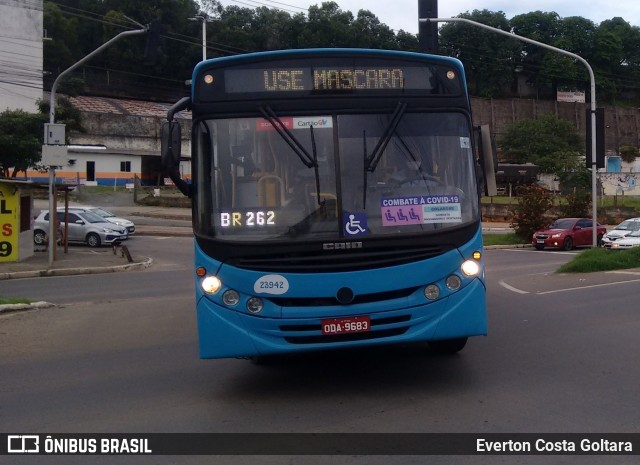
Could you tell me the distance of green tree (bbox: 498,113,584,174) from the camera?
247 ft

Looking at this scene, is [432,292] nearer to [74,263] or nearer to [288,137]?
[288,137]

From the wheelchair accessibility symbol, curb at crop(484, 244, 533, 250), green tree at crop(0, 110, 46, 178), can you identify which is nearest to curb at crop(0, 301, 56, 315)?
the wheelchair accessibility symbol

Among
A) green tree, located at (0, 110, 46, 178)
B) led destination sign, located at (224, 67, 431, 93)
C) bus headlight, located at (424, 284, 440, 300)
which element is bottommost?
bus headlight, located at (424, 284, 440, 300)

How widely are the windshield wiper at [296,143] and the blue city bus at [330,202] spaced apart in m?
0.01

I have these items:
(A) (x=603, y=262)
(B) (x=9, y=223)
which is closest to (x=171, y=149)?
(A) (x=603, y=262)

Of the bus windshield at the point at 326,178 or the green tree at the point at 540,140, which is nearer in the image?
the bus windshield at the point at 326,178

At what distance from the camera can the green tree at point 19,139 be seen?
38469 millimetres

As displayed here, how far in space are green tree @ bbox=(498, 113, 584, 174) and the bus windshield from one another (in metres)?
68.3

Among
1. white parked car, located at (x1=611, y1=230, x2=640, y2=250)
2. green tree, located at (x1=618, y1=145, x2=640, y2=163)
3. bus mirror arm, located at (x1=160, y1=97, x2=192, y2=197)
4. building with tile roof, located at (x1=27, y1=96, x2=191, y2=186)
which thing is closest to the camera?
bus mirror arm, located at (x1=160, y1=97, x2=192, y2=197)

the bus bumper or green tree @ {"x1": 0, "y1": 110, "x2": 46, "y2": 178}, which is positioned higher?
green tree @ {"x1": 0, "y1": 110, "x2": 46, "y2": 178}

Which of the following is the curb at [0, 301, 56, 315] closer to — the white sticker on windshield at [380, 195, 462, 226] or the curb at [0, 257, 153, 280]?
the curb at [0, 257, 153, 280]

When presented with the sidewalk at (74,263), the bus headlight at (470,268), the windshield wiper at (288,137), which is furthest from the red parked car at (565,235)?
the windshield wiper at (288,137)

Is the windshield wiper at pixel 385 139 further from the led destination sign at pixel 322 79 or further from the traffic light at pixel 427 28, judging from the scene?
the traffic light at pixel 427 28

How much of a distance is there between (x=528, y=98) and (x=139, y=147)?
5830 centimetres
